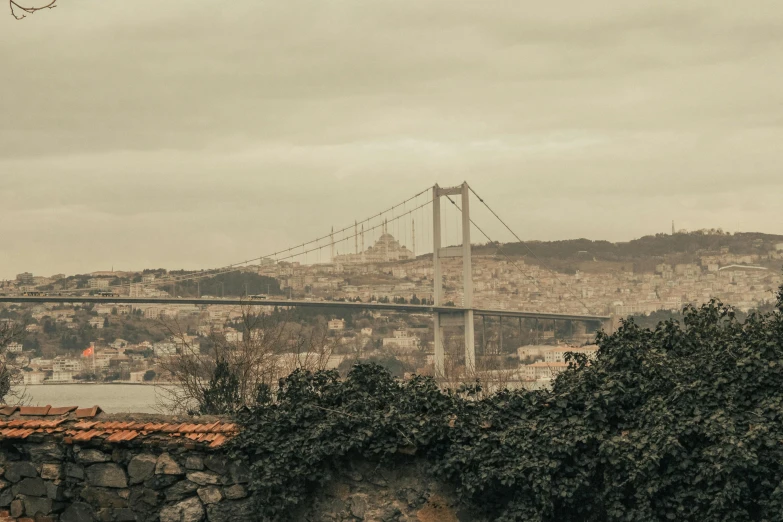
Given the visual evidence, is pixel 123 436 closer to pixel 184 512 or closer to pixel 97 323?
pixel 184 512

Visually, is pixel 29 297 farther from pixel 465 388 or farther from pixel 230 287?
pixel 465 388

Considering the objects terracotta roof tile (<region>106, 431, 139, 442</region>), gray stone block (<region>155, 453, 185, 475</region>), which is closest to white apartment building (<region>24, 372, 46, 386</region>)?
terracotta roof tile (<region>106, 431, 139, 442</region>)

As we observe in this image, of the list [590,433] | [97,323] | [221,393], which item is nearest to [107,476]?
[590,433]

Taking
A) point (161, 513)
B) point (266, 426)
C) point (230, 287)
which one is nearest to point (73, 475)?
point (161, 513)

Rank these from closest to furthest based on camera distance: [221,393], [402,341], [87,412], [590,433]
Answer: [590,433]
[87,412]
[221,393]
[402,341]

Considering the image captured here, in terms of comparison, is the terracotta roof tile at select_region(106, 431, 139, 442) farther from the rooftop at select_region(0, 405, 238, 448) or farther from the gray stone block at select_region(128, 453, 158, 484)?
the gray stone block at select_region(128, 453, 158, 484)

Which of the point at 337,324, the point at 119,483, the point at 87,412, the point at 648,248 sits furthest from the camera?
the point at 648,248

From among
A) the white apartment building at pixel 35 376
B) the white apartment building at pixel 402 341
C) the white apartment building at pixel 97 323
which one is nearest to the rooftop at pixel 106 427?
the white apartment building at pixel 402 341
